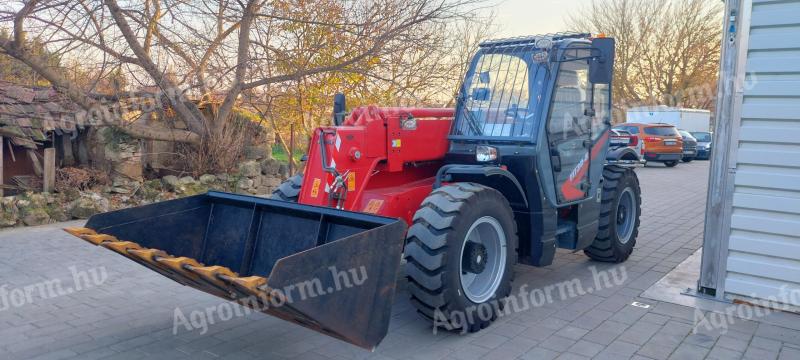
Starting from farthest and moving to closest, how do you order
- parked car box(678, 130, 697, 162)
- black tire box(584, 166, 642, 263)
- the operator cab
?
parked car box(678, 130, 697, 162) < black tire box(584, 166, 642, 263) < the operator cab

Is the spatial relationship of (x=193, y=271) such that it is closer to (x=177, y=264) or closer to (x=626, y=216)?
(x=177, y=264)

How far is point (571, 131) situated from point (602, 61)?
0.73 m

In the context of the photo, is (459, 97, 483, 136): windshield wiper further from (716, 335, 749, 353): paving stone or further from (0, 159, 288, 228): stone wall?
(0, 159, 288, 228): stone wall

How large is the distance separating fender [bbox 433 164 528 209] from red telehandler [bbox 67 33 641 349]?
1cm

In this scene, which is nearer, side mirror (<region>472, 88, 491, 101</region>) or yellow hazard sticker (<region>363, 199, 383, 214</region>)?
yellow hazard sticker (<region>363, 199, 383, 214</region>)

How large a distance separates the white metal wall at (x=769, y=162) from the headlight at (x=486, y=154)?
7.13 ft

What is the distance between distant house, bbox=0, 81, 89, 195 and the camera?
995cm

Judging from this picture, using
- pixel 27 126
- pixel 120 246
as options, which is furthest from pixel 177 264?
pixel 27 126

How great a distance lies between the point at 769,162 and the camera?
5.28 m

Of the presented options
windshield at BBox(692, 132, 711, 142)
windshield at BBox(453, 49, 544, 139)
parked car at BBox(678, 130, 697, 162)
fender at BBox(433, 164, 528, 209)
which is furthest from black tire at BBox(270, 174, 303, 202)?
windshield at BBox(692, 132, 711, 142)

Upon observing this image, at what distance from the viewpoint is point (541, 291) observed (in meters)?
5.95

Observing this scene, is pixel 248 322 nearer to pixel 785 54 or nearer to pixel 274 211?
pixel 274 211

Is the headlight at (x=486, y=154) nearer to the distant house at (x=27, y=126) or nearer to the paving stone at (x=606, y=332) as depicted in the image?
the paving stone at (x=606, y=332)

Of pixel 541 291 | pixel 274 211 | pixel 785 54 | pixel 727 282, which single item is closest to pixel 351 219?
pixel 274 211
